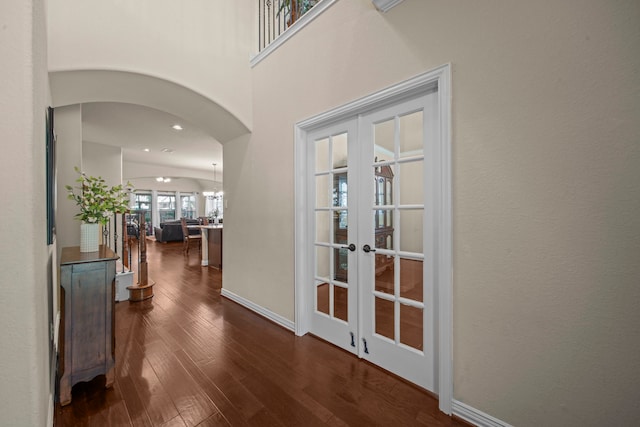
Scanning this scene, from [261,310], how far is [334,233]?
4.56ft

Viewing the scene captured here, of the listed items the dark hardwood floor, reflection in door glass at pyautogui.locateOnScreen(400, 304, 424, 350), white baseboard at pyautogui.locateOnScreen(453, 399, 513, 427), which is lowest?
the dark hardwood floor

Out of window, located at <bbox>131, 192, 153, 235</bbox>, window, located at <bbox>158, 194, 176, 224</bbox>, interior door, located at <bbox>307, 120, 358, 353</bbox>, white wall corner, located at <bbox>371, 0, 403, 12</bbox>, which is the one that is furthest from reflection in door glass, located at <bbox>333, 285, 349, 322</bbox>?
window, located at <bbox>158, 194, 176, 224</bbox>

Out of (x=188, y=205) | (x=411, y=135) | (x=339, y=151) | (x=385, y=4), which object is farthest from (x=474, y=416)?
(x=188, y=205)

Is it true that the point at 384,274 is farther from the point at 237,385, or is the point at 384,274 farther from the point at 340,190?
the point at 237,385

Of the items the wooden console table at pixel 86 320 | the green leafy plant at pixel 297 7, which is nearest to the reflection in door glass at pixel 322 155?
the green leafy plant at pixel 297 7

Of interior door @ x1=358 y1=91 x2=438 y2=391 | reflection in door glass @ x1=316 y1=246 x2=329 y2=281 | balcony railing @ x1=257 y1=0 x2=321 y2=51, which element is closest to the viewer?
interior door @ x1=358 y1=91 x2=438 y2=391

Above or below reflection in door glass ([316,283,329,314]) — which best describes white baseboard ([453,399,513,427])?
below

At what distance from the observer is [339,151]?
229cm

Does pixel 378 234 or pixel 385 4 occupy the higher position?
pixel 385 4

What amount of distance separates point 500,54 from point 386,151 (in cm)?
83

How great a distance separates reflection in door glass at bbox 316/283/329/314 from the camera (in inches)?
95.4

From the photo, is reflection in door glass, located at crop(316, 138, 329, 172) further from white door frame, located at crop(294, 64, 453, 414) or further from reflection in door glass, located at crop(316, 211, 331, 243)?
white door frame, located at crop(294, 64, 453, 414)

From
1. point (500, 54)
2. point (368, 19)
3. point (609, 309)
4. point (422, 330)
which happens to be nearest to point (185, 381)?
point (422, 330)

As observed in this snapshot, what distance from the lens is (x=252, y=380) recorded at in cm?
185
